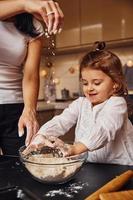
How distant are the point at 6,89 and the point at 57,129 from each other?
0.89 feet

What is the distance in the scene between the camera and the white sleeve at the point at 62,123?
3.85 ft

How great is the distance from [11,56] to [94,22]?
1.79 m

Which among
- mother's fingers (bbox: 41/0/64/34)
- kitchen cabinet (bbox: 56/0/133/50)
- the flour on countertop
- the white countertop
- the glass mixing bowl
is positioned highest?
kitchen cabinet (bbox: 56/0/133/50)

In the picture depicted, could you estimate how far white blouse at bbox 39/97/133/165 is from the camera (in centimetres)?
100

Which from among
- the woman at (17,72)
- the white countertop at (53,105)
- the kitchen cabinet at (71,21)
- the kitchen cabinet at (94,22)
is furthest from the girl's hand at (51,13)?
the kitchen cabinet at (71,21)

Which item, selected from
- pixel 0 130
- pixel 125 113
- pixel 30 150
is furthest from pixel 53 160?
pixel 0 130

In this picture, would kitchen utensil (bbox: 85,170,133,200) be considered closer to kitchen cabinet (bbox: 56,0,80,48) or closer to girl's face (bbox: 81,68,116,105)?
girl's face (bbox: 81,68,116,105)

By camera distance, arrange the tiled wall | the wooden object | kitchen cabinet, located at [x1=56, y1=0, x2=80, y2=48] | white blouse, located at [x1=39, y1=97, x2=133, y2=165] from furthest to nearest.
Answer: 1. the tiled wall
2. kitchen cabinet, located at [x1=56, y1=0, x2=80, y2=48]
3. white blouse, located at [x1=39, y1=97, x2=133, y2=165]
4. the wooden object

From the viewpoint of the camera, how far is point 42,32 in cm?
130

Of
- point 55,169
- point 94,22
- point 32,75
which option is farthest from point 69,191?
point 94,22

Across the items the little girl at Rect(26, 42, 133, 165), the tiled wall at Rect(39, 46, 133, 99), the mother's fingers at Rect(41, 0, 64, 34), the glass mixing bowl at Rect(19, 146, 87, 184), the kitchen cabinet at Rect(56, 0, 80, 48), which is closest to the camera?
the glass mixing bowl at Rect(19, 146, 87, 184)

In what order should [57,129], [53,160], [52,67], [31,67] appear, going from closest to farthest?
[53,160], [57,129], [31,67], [52,67]

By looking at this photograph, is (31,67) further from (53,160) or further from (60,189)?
(60,189)

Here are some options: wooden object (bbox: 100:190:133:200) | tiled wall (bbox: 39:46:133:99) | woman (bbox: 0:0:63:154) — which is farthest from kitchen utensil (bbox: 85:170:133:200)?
tiled wall (bbox: 39:46:133:99)
